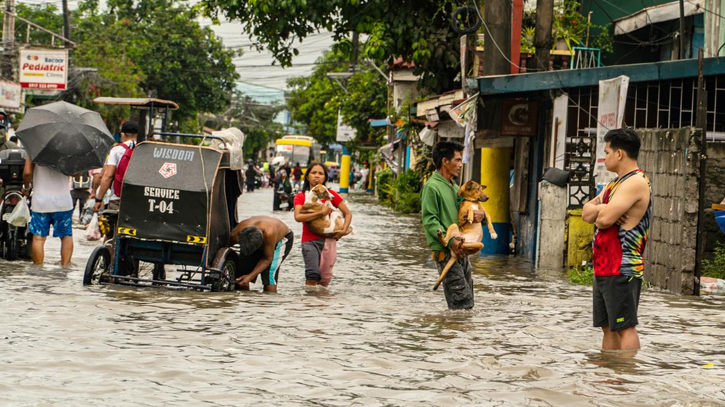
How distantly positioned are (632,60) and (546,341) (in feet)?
59.5

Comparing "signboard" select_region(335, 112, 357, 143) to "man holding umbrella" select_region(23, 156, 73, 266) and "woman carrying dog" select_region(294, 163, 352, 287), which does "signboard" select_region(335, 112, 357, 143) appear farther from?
"woman carrying dog" select_region(294, 163, 352, 287)

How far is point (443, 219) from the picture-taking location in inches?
371

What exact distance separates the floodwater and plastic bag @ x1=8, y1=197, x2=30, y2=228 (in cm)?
74

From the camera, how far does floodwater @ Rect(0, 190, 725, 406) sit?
20.9 feet

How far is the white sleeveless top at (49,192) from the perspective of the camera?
42.3 feet

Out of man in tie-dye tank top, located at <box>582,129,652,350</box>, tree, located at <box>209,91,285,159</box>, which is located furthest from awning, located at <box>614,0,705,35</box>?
tree, located at <box>209,91,285,159</box>

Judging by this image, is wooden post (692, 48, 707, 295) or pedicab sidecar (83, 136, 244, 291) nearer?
pedicab sidecar (83, 136, 244, 291)

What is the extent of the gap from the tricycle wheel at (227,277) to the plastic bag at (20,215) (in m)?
3.44

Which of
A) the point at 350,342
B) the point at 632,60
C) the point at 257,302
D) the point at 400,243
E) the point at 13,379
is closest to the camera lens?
the point at 13,379

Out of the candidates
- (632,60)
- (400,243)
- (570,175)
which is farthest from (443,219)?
(632,60)

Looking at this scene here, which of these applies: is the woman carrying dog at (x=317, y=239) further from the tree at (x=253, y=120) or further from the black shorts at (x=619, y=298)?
the tree at (x=253, y=120)

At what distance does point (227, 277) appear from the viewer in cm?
1098

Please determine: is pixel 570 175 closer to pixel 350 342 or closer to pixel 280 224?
pixel 280 224

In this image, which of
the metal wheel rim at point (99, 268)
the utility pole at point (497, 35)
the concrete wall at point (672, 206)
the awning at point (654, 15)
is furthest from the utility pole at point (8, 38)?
the concrete wall at point (672, 206)
